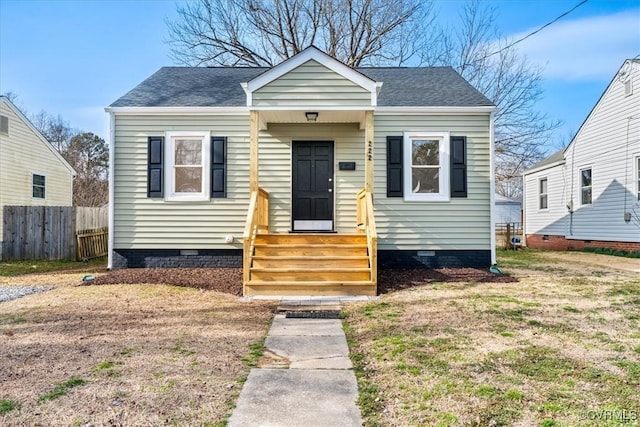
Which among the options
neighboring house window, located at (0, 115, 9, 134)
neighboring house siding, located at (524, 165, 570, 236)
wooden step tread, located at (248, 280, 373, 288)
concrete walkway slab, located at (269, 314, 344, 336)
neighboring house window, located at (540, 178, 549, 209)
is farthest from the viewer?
neighboring house window, located at (540, 178, 549, 209)

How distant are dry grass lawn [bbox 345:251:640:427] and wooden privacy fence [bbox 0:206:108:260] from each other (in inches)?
392

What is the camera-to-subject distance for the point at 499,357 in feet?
11.3

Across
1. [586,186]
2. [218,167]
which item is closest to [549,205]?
[586,186]

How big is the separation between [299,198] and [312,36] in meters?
12.2

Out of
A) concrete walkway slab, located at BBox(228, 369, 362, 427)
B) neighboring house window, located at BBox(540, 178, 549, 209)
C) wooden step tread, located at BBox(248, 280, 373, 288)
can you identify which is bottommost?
concrete walkway slab, located at BBox(228, 369, 362, 427)

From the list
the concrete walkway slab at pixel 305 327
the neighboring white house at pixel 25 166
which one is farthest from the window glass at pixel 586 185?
the neighboring white house at pixel 25 166

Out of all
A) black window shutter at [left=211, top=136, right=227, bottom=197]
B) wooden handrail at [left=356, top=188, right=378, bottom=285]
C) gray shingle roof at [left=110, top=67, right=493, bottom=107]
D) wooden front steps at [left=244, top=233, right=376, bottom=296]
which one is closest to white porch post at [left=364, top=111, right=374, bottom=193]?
wooden handrail at [left=356, top=188, right=378, bottom=285]

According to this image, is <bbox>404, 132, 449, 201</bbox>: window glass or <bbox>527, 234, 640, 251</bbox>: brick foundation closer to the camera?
<bbox>404, 132, 449, 201</bbox>: window glass

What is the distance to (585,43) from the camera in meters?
10.1

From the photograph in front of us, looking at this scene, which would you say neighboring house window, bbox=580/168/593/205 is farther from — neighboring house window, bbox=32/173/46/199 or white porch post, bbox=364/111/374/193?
neighboring house window, bbox=32/173/46/199

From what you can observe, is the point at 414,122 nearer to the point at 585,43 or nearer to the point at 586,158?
the point at 585,43

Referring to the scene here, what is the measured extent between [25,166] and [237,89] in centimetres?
933

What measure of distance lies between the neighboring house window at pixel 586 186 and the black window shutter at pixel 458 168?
788 cm

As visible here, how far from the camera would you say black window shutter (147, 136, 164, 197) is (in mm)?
8688
